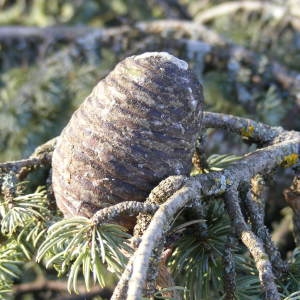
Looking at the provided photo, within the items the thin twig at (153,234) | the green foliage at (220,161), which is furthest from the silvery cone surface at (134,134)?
the green foliage at (220,161)

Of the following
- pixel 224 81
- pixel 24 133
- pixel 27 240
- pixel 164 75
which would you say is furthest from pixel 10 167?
pixel 224 81

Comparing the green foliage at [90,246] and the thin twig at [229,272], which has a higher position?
the green foliage at [90,246]

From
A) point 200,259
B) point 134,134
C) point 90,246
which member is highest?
point 134,134

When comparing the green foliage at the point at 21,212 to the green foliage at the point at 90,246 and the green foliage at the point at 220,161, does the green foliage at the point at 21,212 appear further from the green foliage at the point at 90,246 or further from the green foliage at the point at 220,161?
the green foliage at the point at 220,161

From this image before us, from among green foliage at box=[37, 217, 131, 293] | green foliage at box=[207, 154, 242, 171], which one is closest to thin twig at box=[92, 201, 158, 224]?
green foliage at box=[37, 217, 131, 293]

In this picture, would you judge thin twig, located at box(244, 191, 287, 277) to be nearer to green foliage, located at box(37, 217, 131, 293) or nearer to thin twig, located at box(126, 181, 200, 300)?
thin twig, located at box(126, 181, 200, 300)

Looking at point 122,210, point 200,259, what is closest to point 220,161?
point 200,259

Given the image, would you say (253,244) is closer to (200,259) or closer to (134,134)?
(200,259)

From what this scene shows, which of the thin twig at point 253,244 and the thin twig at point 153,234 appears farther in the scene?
the thin twig at point 253,244

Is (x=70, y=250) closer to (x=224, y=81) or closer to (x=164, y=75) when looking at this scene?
(x=164, y=75)
